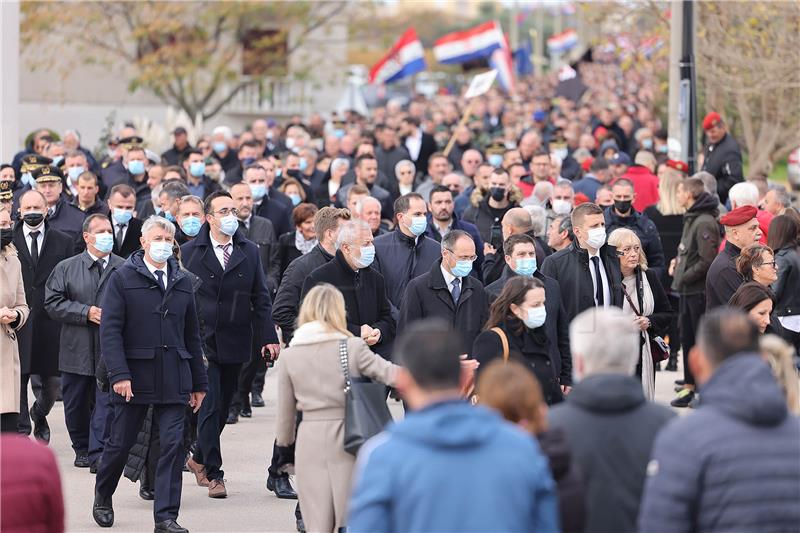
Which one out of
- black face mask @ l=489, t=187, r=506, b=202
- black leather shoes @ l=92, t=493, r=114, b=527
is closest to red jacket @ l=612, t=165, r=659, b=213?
black face mask @ l=489, t=187, r=506, b=202

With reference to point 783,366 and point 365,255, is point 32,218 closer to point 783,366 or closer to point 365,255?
point 365,255

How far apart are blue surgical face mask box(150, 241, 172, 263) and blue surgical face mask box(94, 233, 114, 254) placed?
151 cm

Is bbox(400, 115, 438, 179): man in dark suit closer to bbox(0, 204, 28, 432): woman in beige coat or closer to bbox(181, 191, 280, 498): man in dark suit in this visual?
bbox(181, 191, 280, 498): man in dark suit

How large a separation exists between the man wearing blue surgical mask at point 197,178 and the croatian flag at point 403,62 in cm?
1286

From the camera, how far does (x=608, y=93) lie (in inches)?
1790

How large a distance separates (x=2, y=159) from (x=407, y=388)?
16.0 meters

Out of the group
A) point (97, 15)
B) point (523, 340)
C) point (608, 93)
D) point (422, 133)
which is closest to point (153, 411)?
point (523, 340)

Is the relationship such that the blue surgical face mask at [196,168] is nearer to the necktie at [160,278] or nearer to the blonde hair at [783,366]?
the necktie at [160,278]

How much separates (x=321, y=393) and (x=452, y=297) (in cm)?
219

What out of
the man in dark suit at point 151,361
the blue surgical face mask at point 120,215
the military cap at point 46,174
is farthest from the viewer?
the military cap at point 46,174

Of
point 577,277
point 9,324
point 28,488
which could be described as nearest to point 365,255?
point 577,277

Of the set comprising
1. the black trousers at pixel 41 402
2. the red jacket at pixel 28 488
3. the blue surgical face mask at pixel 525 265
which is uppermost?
the blue surgical face mask at pixel 525 265

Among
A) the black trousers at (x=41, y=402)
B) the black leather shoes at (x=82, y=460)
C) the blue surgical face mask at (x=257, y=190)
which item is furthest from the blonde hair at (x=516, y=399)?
the blue surgical face mask at (x=257, y=190)

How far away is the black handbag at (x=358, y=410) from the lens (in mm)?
8094
